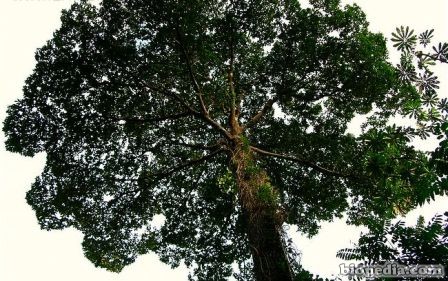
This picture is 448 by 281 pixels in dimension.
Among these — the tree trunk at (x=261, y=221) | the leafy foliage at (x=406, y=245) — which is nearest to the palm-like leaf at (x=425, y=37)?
the leafy foliage at (x=406, y=245)

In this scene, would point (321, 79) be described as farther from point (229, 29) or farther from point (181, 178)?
point (181, 178)

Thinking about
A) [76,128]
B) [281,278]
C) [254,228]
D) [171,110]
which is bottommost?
[281,278]

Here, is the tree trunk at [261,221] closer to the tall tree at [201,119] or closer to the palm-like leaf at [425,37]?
the tall tree at [201,119]

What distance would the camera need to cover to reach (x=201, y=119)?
31.0 feet

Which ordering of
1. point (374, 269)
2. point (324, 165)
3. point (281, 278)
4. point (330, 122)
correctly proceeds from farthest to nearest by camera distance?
point (330, 122), point (324, 165), point (281, 278), point (374, 269)

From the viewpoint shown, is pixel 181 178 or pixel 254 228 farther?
pixel 181 178

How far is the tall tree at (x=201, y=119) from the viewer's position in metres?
8.09

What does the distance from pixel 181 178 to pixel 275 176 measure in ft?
8.91

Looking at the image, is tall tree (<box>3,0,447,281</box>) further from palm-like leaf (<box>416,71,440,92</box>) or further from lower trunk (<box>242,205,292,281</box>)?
palm-like leaf (<box>416,71,440,92</box>)

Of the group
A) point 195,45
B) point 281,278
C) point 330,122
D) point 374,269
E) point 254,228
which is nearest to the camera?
point 374,269

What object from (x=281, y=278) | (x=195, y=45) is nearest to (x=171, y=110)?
(x=195, y=45)

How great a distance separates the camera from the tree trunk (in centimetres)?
552

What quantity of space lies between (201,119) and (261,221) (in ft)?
13.1

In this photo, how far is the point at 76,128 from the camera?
27.8 feet
